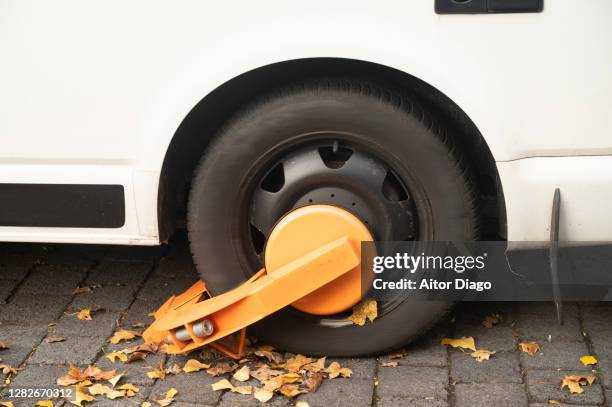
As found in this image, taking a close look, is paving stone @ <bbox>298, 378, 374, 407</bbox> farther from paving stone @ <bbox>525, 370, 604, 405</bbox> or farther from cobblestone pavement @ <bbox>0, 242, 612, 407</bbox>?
paving stone @ <bbox>525, 370, 604, 405</bbox>

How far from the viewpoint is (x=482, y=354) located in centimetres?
338

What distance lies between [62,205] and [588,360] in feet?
6.15

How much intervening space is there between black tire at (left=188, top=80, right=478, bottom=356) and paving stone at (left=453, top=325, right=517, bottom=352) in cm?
27

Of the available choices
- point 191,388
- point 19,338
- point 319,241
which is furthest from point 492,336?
point 19,338

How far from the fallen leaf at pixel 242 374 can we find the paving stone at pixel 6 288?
1136mm

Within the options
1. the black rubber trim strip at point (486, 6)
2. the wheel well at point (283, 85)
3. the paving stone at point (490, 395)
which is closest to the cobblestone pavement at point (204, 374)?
the paving stone at point (490, 395)

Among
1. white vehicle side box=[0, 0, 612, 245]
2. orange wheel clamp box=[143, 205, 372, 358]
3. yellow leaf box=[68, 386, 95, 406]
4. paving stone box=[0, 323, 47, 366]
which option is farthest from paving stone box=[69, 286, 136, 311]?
white vehicle side box=[0, 0, 612, 245]

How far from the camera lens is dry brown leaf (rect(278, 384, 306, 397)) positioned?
3150mm

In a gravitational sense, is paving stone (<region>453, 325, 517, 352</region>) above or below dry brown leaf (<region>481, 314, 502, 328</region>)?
below

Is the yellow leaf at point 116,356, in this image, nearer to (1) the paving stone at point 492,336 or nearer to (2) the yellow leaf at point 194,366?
(2) the yellow leaf at point 194,366

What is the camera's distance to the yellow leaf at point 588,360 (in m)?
3.29

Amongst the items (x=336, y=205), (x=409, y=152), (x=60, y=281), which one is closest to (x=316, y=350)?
(x=336, y=205)

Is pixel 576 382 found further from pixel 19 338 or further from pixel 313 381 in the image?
pixel 19 338

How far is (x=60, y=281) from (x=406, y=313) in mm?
1540
